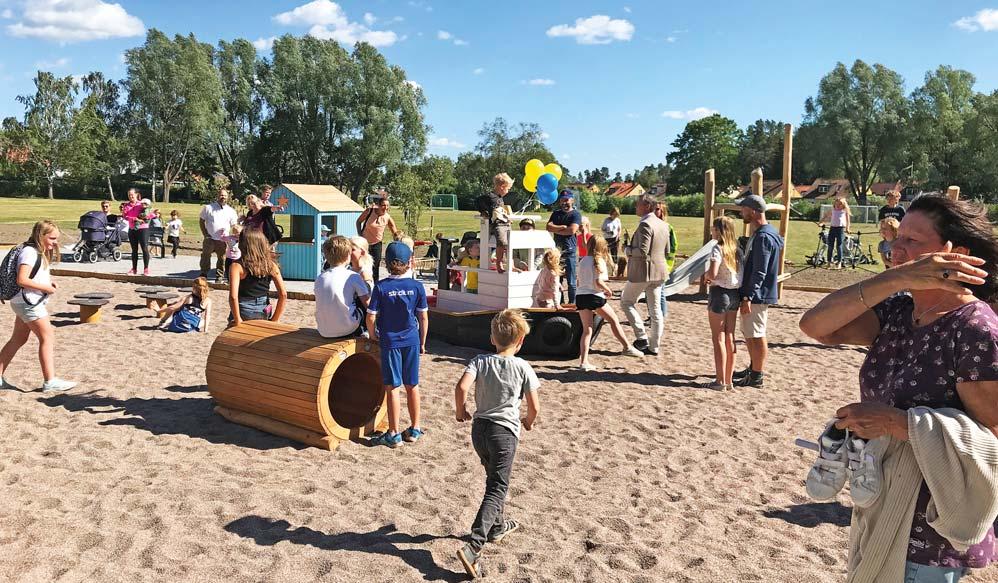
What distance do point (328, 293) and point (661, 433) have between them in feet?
10.3

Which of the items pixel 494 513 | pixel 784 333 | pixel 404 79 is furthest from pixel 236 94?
pixel 494 513

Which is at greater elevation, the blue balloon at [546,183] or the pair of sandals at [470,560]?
the blue balloon at [546,183]

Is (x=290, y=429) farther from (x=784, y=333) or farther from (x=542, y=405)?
(x=784, y=333)

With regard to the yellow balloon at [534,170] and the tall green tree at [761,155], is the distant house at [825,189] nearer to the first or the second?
the tall green tree at [761,155]

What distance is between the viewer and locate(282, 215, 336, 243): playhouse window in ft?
50.4

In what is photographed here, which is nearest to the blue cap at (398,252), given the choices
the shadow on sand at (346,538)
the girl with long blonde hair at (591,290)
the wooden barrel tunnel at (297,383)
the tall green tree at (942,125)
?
the wooden barrel tunnel at (297,383)

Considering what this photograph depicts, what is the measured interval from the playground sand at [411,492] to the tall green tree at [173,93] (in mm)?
55432

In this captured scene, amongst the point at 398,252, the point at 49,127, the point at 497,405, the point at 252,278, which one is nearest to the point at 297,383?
the point at 398,252

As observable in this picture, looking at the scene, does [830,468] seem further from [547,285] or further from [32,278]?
[547,285]

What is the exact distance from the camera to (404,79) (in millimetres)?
54281

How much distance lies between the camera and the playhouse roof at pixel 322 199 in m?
14.9

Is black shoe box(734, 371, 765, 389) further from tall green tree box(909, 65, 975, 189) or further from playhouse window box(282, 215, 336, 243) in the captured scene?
tall green tree box(909, 65, 975, 189)

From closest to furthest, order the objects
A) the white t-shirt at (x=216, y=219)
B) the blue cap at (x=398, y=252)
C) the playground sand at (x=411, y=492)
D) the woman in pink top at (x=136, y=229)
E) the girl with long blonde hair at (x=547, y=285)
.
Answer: the playground sand at (x=411, y=492) → the blue cap at (x=398, y=252) → the girl with long blonde hair at (x=547, y=285) → the white t-shirt at (x=216, y=219) → the woman in pink top at (x=136, y=229)

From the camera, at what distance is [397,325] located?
5820 millimetres
